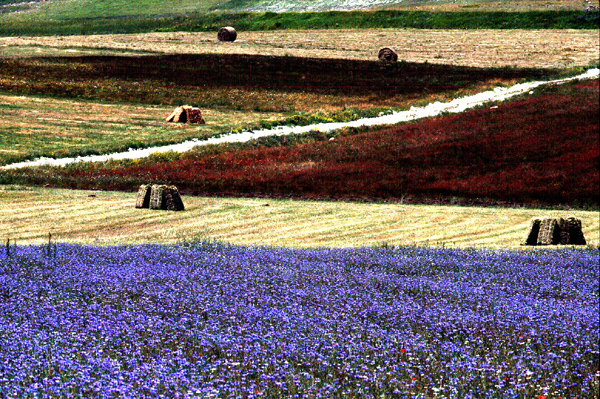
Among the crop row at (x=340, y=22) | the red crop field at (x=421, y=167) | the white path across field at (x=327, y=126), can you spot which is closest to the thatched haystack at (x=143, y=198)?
the red crop field at (x=421, y=167)

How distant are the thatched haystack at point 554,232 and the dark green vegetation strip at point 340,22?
340ft

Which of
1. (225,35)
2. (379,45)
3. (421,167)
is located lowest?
(421,167)

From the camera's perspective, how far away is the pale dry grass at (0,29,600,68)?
88750mm

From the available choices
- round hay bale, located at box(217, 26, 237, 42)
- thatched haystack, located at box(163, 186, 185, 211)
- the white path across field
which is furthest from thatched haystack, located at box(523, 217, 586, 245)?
round hay bale, located at box(217, 26, 237, 42)

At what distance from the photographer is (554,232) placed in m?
21.2

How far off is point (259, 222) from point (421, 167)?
13.5 m

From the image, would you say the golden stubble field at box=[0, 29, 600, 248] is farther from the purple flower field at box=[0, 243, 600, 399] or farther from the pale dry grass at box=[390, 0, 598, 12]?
the pale dry grass at box=[390, 0, 598, 12]

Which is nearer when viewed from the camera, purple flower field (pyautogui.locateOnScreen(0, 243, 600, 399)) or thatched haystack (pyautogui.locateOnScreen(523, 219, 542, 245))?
purple flower field (pyautogui.locateOnScreen(0, 243, 600, 399))

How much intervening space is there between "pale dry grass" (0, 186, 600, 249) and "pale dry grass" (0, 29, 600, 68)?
6023cm

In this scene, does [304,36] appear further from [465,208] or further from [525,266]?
[525,266]

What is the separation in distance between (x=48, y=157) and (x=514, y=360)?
29349 mm

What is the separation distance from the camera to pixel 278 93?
222ft

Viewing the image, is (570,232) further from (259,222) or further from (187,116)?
(187,116)

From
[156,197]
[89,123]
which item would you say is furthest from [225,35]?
[156,197]
